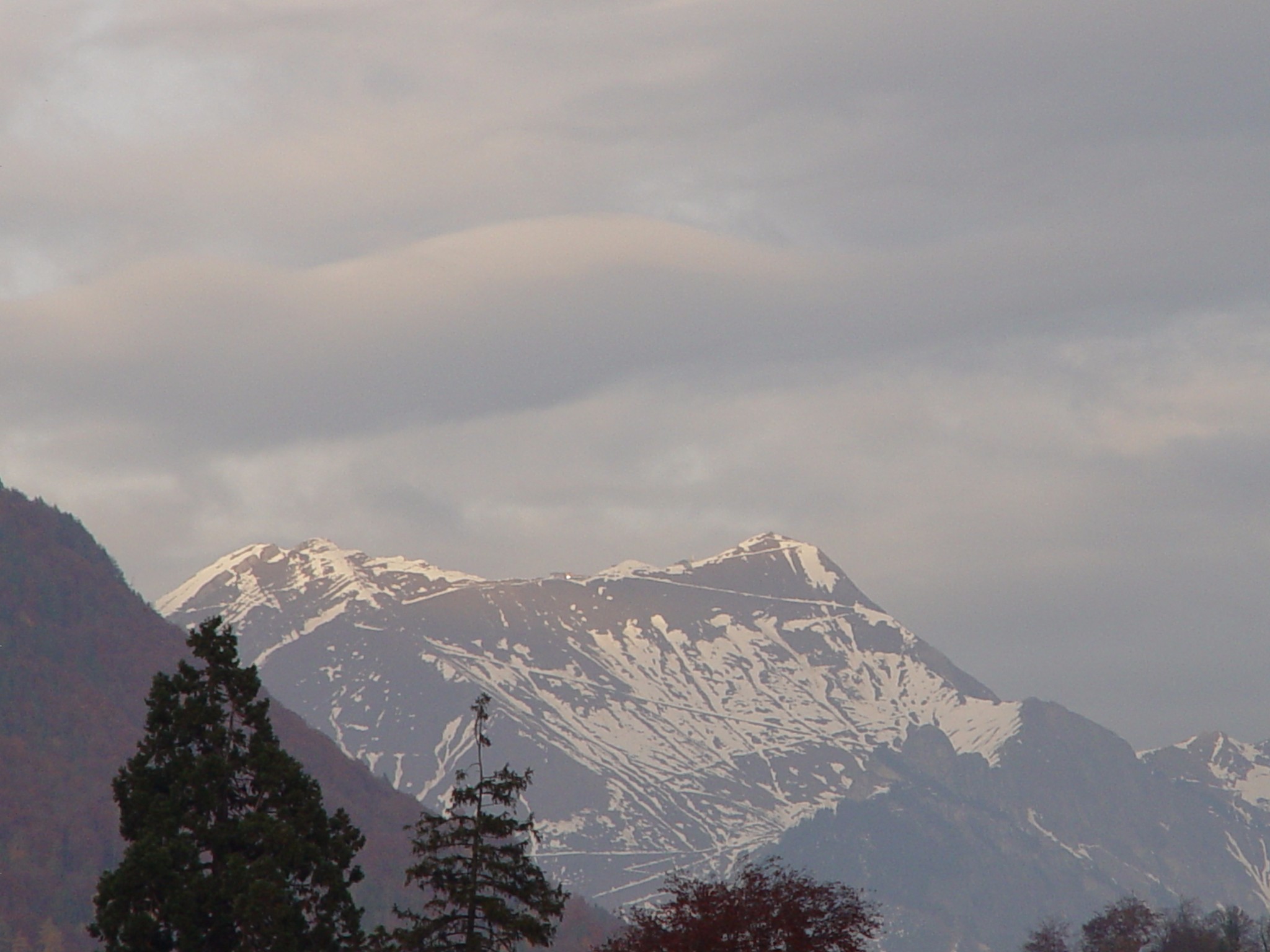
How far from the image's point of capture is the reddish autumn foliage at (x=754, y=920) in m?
70.1

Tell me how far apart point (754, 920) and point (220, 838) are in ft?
62.9

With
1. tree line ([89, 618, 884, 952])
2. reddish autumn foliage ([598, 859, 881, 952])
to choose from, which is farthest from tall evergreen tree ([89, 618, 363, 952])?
reddish autumn foliage ([598, 859, 881, 952])

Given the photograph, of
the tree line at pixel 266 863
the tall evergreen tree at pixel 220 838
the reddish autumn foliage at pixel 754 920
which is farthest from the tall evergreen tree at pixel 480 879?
the reddish autumn foliage at pixel 754 920

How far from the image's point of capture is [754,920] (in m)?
70.4

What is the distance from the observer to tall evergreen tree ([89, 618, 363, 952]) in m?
63.0

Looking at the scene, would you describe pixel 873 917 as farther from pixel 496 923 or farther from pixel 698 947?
pixel 496 923

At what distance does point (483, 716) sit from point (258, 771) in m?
8.06

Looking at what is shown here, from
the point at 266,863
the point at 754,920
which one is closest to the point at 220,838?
the point at 266,863

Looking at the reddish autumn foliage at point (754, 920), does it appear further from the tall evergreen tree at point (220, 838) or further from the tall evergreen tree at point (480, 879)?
the tall evergreen tree at point (220, 838)


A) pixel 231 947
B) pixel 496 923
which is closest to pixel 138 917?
pixel 231 947

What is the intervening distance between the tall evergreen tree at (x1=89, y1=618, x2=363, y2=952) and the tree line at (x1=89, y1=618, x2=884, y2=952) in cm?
6

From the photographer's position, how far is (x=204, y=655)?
6875 cm

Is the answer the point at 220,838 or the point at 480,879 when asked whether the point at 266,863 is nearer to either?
the point at 220,838

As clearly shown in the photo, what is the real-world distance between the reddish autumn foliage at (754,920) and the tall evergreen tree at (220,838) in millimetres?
11442
